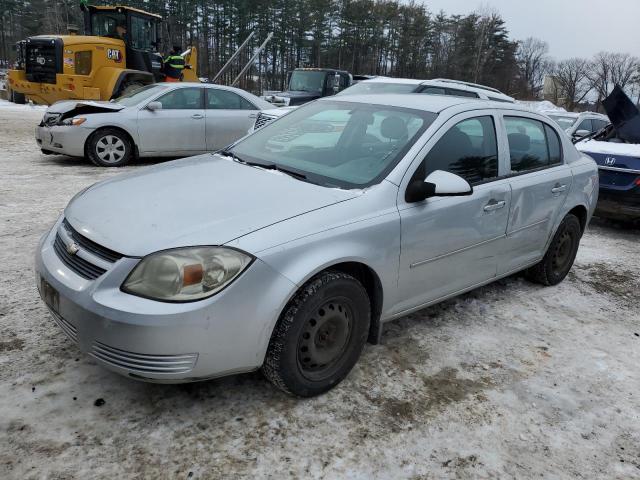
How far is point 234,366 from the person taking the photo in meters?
2.39

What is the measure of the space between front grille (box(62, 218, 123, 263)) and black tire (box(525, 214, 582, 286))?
11.7 ft

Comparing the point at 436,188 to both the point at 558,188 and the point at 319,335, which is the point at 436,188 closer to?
the point at 319,335

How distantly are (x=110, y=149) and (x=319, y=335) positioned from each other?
23.3 ft

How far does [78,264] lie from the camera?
2.50 meters

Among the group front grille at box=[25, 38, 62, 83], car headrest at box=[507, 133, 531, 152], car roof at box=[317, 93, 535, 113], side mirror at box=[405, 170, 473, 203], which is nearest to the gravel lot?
side mirror at box=[405, 170, 473, 203]

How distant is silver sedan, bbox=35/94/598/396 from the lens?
227cm

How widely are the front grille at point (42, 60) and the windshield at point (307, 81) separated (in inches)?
285

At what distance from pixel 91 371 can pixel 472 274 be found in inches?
97.0

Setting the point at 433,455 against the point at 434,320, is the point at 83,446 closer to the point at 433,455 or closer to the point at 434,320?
the point at 433,455

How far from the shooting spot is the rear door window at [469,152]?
10.6 feet

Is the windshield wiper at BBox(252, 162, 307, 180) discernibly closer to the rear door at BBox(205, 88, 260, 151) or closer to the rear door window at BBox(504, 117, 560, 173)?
the rear door window at BBox(504, 117, 560, 173)

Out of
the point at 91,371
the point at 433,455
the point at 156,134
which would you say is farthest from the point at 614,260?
the point at 156,134

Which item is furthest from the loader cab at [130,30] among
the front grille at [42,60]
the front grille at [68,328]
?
the front grille at [68,328]

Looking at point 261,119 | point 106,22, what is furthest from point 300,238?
point 106,22
